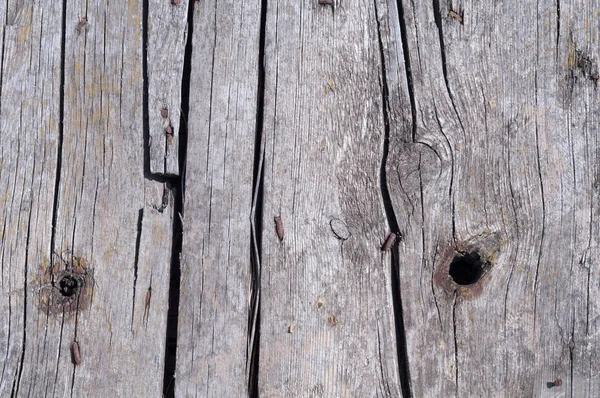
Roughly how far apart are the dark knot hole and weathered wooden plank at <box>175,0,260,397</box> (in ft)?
1.14

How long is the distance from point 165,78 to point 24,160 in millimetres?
533

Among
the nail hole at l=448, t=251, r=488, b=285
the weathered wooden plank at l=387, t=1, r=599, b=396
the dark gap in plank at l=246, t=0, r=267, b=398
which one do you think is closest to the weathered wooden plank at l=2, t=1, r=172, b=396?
the dark gap in plank at l=246, t=0, r=267, b=398

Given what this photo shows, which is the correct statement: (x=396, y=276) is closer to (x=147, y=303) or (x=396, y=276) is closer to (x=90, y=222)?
(x=147, y=303)

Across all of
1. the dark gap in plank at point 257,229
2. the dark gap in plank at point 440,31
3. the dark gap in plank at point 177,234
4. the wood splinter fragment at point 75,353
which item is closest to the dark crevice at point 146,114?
the dark gap in plank at point 177,234

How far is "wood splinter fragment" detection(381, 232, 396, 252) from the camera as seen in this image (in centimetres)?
197

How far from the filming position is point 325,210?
1990mm

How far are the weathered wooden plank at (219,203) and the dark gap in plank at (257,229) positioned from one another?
0.02m

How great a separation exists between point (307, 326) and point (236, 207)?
442 mm

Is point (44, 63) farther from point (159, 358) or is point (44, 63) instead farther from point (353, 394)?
point (353, 394)

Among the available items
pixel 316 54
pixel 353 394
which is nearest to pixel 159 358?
pixel 353 394

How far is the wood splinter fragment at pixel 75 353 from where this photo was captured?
193cm

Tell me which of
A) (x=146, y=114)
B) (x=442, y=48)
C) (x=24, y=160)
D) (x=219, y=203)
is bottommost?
(x=219, y=203)

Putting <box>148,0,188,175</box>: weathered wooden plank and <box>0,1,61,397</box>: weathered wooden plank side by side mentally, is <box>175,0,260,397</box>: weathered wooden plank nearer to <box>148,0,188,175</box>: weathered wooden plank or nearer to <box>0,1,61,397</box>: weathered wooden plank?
<box>148,0,188,175</box>: weathered wooden plank

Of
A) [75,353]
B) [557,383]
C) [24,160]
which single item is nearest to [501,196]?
[557,383]
